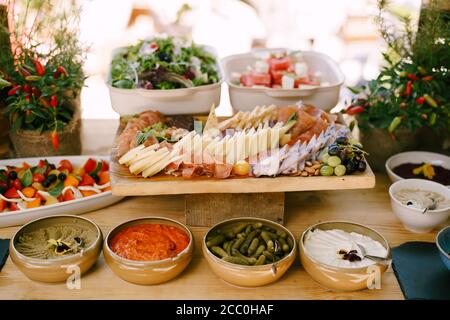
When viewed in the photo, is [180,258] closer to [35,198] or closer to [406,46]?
[35,198]

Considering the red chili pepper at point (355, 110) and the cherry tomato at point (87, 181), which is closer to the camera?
the cherry tomato at point (87, 181)

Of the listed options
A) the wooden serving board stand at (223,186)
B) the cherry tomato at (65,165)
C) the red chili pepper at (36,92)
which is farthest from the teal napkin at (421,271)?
the red chili pepper at (36,92)

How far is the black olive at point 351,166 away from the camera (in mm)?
1989

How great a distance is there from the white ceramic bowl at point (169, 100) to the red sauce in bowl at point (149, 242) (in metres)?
0.63

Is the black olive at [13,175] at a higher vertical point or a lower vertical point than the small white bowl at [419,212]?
higher

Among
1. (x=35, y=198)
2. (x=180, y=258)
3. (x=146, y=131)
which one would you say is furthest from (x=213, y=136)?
(x=35, y=198)

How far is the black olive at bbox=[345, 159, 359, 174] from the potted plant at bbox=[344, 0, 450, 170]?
419 mm

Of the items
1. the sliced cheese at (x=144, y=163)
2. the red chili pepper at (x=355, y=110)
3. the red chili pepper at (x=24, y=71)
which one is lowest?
the sliced cheese at (x=144, y=163)

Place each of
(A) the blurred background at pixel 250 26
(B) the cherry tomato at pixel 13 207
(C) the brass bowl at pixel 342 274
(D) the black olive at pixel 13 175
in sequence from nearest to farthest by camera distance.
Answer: (C) the brass bowl at pixel 342 274, (B) the cherry tomato at pixel 13 207, (D) the black olive at pixel 13 175, (A) the blurred background at pixel 250 26

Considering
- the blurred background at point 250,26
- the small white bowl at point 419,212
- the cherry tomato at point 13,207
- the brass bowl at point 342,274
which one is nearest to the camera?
the brass bowl at point 342,274

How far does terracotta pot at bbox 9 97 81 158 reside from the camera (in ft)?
7.92

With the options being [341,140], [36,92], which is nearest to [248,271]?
[341,140]

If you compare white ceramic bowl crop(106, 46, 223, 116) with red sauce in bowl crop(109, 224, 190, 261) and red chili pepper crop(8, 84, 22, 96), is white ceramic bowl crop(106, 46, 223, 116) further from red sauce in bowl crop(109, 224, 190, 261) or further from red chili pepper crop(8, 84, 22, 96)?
red sauce in bowl crop(109, 224, 190, 261)

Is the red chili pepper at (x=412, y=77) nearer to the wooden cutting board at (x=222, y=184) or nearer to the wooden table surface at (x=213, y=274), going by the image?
the wooden table surface at (x=213, y=274)
